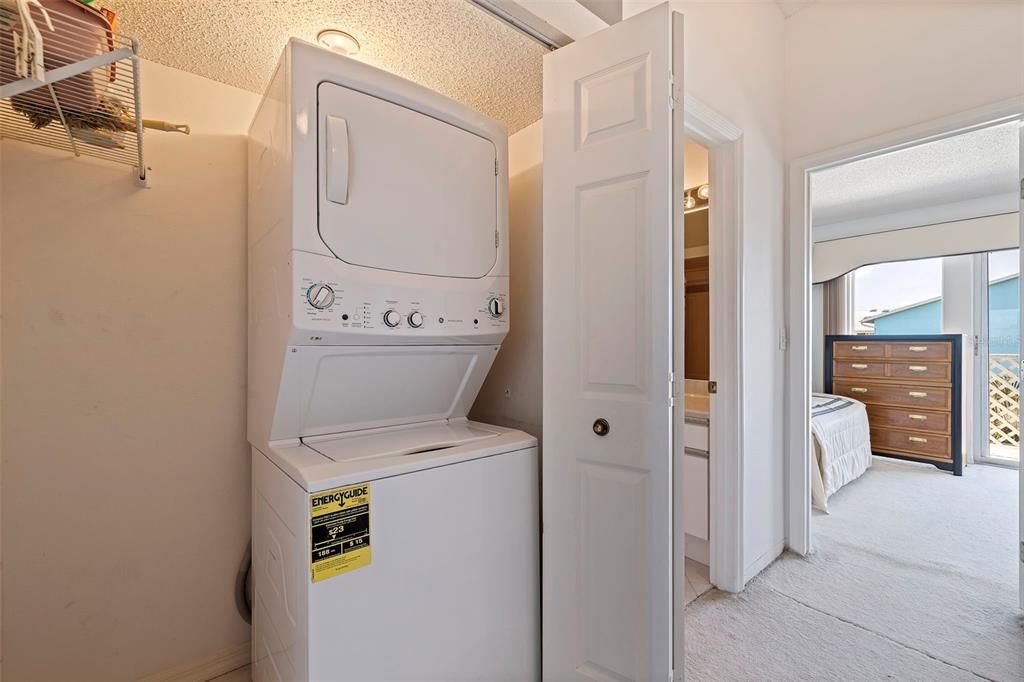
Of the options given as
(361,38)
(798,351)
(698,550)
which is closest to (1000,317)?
(798,351)

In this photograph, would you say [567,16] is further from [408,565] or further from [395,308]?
[408,565]

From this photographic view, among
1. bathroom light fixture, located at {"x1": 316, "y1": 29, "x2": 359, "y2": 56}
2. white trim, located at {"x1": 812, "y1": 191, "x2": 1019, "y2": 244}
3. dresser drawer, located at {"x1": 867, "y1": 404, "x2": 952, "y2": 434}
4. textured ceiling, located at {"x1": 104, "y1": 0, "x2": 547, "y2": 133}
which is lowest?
dresser drawer, located at {"x1": 867, "y1": 404, "x2": 952, "y2": 434}

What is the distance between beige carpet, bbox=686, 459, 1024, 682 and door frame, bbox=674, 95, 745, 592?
0.25 m

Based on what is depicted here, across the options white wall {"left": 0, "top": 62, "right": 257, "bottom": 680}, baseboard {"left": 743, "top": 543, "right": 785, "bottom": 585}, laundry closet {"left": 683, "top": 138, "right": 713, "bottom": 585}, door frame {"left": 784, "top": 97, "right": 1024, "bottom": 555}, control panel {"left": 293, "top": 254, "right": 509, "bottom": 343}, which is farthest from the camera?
door frame {"left": 784, "top": 97, "right": 1024, "bottom": 555}

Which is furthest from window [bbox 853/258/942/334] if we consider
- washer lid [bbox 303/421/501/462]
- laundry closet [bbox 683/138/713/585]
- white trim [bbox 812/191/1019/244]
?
washer lid [bbox 303/421/501/462]

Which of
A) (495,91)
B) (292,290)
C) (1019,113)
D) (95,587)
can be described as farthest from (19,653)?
(1019,113)

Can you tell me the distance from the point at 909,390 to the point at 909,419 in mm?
286

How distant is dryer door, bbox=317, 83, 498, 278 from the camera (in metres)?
1.20

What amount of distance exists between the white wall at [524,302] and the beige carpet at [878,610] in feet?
3.77

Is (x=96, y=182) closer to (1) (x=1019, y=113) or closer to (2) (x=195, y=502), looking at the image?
(2) (x=195, y=502)

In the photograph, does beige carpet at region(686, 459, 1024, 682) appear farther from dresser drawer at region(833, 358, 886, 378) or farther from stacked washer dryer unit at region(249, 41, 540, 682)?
dresser drawer at region(833, 358, 886, 378)

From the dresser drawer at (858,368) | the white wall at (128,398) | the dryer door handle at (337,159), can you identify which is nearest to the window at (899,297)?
the dresser drawer at (858,368)

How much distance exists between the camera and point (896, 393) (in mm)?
4672

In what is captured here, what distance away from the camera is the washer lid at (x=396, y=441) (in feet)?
4.17
